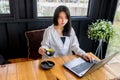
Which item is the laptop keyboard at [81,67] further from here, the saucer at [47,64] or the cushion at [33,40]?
the cushion at [33,40]

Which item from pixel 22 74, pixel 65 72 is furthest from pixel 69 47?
pixel 22 74

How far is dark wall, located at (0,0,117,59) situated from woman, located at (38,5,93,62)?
0.56m

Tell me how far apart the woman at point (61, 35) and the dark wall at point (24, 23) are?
56cm

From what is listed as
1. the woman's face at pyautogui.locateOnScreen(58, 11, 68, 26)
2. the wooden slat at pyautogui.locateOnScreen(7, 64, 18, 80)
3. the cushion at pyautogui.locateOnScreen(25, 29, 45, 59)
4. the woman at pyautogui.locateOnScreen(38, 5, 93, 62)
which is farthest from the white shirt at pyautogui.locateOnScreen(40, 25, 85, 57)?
the wooden slat at pyautogui.locateOnScreen(7, 64, 18, 80)

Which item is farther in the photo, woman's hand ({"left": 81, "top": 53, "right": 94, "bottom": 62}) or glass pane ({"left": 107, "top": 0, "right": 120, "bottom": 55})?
glass pane ({"left": 107, "top": 0, "right": 120, "bottom": 55})

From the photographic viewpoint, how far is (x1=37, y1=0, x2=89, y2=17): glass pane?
7.58 ft

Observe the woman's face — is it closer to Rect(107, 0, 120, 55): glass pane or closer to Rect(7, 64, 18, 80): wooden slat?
Rect(7, 64, 18, 80): wooden slat

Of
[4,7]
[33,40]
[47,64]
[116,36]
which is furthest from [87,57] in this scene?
[4,7]

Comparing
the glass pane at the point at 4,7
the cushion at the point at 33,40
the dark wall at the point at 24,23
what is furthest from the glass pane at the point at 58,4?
the glass pane at the point at 4,7

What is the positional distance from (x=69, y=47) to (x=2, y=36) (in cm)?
111

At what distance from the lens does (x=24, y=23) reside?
227 centimetres

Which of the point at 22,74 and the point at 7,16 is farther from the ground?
the point at 7,16

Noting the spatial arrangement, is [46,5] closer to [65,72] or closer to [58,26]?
[58,26]

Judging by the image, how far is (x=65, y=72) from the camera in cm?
131
